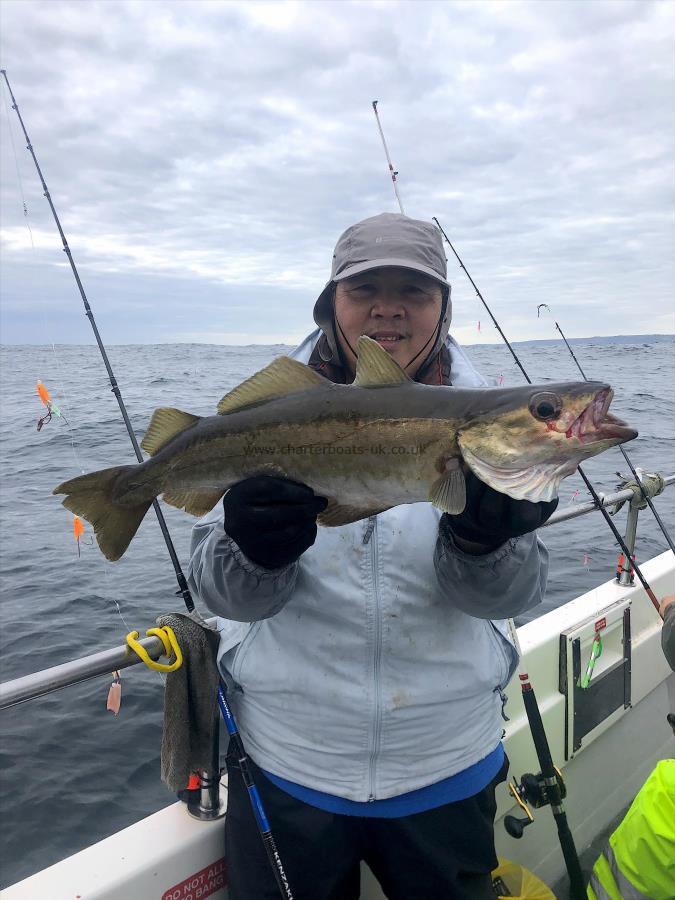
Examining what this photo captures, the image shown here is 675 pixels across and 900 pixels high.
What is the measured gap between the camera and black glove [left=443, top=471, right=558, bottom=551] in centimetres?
221

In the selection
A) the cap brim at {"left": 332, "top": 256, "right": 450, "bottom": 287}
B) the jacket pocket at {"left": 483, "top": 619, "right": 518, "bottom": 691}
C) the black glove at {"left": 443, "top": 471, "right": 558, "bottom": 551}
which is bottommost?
the jacket pocket at {"left": 483, "top": 619, "right": 518, "bottom": 691}

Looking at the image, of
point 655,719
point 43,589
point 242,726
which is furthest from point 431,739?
point 43,589

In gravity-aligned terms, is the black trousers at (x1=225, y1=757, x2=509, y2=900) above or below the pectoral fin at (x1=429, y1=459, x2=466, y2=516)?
below

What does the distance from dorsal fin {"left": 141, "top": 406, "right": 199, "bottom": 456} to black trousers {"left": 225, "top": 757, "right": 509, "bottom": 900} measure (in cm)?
152

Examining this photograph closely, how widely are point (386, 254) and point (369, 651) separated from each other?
5.63 ft

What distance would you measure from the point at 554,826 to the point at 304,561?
10.1 feet

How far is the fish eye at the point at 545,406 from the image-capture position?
6.85ft

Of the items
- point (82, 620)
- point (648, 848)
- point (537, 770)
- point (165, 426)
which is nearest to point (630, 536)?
point (537, 770)

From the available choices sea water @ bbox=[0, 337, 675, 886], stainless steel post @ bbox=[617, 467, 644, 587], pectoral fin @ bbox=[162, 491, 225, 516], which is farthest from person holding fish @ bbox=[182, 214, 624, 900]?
sea water @ bbox=[0, 337, 675, 886]

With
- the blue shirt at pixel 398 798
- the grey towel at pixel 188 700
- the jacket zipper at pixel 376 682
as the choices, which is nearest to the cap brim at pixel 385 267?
the jacket zipper at pixel 376 682

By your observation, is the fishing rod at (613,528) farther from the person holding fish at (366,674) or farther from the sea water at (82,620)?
the sea water at (82,620)

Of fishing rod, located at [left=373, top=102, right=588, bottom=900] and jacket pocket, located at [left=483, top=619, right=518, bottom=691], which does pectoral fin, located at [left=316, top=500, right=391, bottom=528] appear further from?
fishing rod, located at [left=373, top=102, right=588, bottom=900]

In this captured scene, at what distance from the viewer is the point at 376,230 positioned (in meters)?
2.96

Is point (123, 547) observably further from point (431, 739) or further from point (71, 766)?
point (71, 766)
